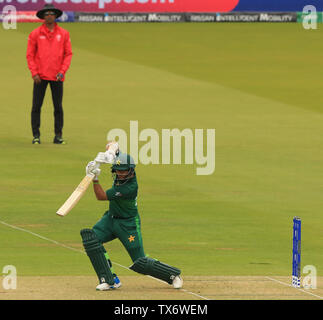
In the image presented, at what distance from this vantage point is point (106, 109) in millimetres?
27203

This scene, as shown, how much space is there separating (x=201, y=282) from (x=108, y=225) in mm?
1245

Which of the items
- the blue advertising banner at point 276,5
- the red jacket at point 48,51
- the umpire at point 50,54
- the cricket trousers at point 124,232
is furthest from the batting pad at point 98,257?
the blue advertising banner at point 276,5

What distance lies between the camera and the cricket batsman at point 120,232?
11.7 meters

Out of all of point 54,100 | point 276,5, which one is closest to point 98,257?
point 54,100

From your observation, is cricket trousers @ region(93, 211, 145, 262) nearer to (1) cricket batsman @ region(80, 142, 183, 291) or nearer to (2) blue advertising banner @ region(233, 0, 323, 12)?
(1) cricket batsman @ region(80, 142, 183, 291)

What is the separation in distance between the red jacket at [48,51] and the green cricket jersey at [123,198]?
10064 millimetres

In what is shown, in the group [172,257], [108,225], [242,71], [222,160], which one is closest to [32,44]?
[222,160]

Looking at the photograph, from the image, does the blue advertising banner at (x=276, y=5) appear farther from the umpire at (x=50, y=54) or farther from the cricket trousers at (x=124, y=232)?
the cricket trousers at (x=124, y=232)

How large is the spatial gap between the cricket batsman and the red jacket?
10.1 m

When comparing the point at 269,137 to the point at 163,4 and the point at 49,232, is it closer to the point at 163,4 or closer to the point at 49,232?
the point at 49,232

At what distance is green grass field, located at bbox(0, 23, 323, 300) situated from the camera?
47.6ft

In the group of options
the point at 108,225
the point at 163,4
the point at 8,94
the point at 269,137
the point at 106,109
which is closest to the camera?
the point at 108,225

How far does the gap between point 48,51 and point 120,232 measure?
10.3 metres

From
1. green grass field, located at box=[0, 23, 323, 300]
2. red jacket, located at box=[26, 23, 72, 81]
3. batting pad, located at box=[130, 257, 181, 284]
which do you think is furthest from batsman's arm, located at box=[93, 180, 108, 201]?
red jacket, located at box=[26, 23, 72, 81]
